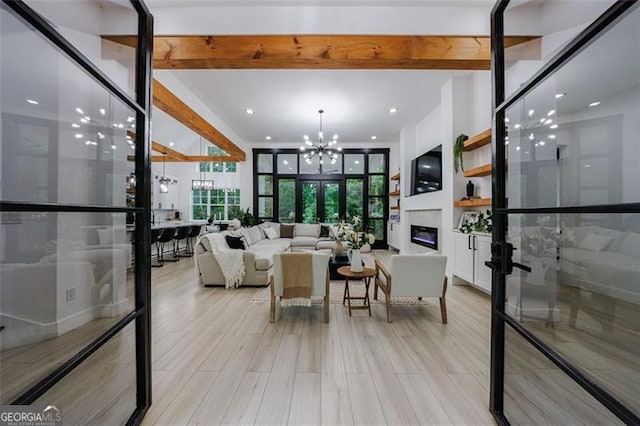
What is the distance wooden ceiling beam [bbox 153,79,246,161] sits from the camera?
12.3ft

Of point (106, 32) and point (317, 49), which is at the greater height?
point (317, 49)

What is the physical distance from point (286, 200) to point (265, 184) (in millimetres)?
906

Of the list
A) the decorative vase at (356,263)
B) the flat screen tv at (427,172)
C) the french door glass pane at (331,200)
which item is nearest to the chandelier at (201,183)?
the french door glass pane at (331,200)

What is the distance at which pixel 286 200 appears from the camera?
8523 millimetres

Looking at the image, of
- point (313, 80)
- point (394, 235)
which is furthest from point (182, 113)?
point (394, 235)

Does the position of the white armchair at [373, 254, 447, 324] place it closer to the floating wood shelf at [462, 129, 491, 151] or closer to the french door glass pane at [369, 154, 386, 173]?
the floating wood shelf at [462, 129, 491, 151]

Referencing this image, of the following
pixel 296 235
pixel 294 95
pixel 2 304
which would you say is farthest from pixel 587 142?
pixel 296 235

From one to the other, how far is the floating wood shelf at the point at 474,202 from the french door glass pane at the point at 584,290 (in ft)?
→ 7.42

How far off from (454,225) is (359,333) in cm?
278

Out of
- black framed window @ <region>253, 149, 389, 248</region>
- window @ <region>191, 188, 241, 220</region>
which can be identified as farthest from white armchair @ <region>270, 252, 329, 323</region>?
window @ <region>191, 188, 241, 220</region>

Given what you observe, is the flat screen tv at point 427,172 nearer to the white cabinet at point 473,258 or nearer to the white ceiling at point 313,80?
the white ceiling at point 313,80

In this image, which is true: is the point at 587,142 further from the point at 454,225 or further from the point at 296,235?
the point at 296,235

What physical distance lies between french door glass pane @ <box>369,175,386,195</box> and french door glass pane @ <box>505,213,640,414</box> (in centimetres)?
692

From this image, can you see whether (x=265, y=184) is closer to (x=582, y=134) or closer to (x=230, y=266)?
(x=230, y=266)
